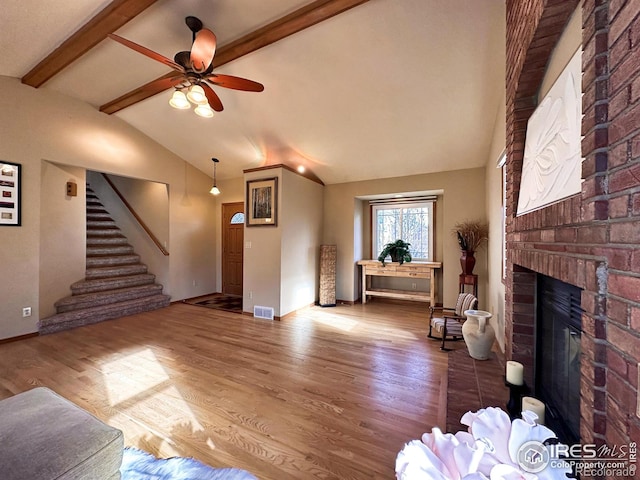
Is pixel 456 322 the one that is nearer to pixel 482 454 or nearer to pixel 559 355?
pixel 559 355

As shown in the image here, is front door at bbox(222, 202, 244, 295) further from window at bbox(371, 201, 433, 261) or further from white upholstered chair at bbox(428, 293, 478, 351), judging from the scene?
white upholstered chair at bbox(428, 293, 478, 351)

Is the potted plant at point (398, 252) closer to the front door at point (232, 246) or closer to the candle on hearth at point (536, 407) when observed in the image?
the front door at point (232, 246)

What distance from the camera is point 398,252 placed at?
500 centimetres

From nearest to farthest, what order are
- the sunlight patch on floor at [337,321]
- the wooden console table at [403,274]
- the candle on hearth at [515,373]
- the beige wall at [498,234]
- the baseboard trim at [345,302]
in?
the candle on hearth at [515,373] → the beige wall at [498,234] → the sunlight patch on floor at [337,321] → the wooden console table at [403,274] → the baseboard trim at [345,302]

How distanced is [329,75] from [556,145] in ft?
8.20

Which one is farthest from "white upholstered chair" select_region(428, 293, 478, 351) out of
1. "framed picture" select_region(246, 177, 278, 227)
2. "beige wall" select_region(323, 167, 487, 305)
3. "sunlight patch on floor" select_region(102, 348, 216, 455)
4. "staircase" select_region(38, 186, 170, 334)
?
"staircase" select_region(38, 186, 170, 334)

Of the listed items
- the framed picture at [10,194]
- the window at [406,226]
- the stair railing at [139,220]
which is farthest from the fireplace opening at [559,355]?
the stair railing at [139,220]

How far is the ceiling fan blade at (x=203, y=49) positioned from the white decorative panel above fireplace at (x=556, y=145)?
7.73 ft

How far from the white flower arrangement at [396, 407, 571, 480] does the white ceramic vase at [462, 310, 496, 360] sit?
1847mm

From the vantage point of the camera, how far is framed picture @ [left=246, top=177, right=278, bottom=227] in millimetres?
4332

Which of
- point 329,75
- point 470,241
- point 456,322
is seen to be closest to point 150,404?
point 456,322

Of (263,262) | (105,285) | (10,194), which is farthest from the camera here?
(105,285)

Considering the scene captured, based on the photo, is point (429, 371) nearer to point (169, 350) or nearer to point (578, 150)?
point (578, 150)

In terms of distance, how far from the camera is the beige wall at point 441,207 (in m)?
4.30
